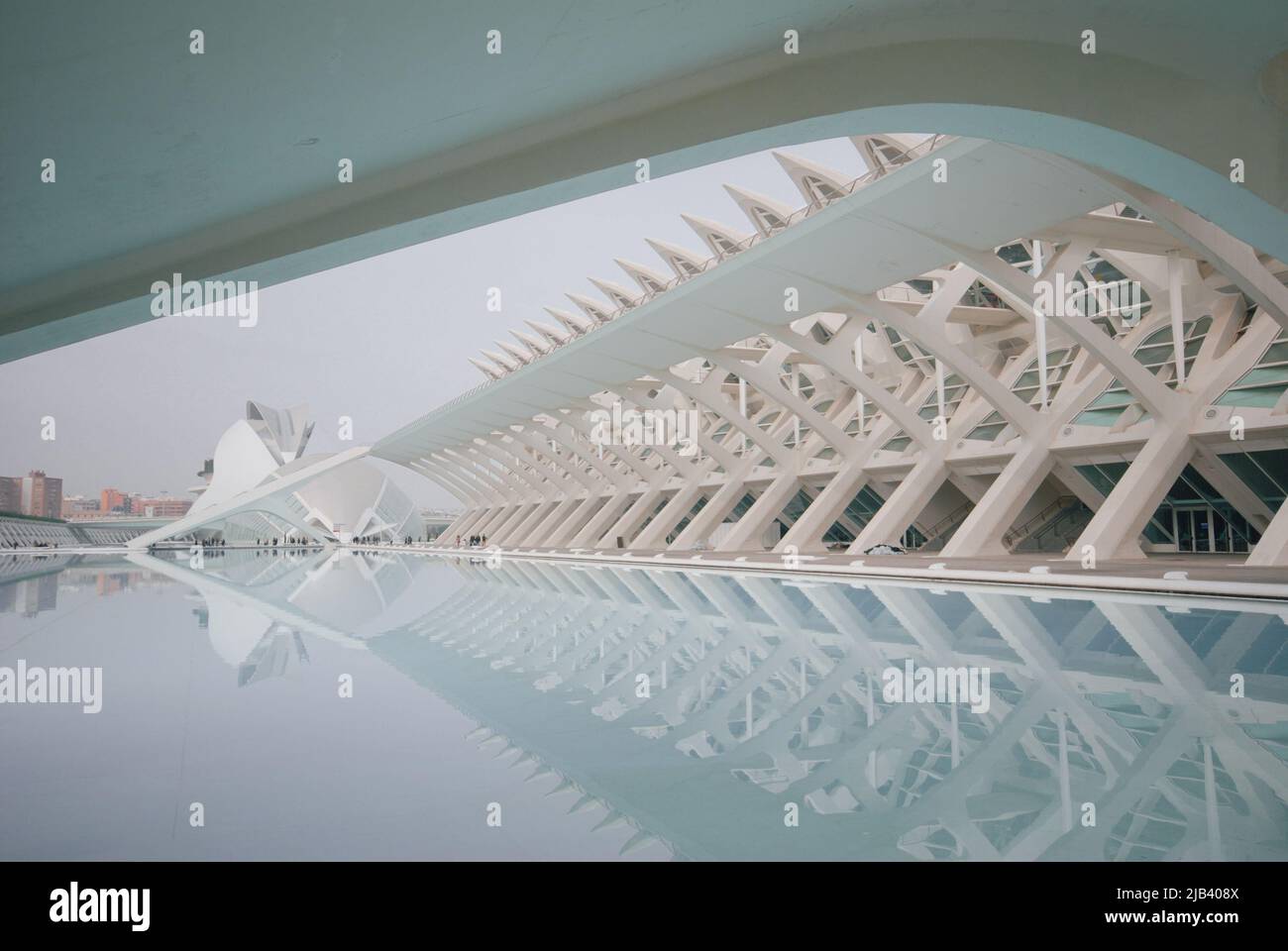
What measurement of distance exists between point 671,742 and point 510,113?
277cm

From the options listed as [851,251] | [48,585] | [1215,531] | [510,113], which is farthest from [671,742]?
[1215,531]

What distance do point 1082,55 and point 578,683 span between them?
14.3 feet

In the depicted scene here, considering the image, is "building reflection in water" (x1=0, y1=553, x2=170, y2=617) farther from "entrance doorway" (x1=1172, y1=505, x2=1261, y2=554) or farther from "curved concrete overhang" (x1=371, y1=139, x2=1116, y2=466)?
"entrance doorway" (x1=1172, y1=505, x2=1261, y2=554)

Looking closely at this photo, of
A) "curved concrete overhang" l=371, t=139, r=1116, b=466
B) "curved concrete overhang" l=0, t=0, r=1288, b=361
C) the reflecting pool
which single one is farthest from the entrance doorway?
"curved concrete overhang" l=0, t=0, r=1288, b=361

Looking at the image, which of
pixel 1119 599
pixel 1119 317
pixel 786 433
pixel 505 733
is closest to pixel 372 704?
pixel 505 733

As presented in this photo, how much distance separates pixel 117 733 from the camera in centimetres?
461

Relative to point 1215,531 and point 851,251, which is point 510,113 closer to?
point 851,251

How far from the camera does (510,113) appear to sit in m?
3.92

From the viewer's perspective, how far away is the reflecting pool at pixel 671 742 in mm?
2838

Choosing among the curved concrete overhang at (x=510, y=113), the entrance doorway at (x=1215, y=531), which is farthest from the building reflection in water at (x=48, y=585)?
the entrance doorway at (x=1215, y=531)

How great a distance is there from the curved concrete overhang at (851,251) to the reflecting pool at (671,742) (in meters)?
5.70

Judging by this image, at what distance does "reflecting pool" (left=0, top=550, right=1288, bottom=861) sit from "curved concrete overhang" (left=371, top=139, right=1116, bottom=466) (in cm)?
570

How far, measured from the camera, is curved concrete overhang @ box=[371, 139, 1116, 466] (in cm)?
1195
